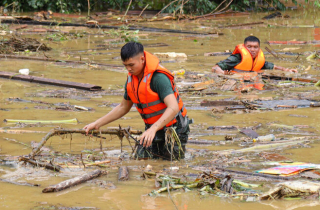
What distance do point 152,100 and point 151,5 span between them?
20.3 meters

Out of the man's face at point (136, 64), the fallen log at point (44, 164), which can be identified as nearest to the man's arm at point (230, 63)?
Result: the man's face at point (136, 64)

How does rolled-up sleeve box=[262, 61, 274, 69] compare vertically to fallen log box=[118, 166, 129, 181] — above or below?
above

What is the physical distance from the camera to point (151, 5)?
81.0 feet

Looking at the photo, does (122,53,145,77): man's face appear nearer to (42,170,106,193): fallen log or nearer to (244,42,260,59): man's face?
(42,170,106,193): fallen log

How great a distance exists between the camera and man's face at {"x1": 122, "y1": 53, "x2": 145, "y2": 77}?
15.8 feet

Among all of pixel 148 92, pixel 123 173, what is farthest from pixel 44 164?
pixel 148 92

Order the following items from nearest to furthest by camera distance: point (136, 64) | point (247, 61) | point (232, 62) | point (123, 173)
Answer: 1. point (123, 173)
2. point (136, 64)
3. point (247, 61)
4. point (232, 62)

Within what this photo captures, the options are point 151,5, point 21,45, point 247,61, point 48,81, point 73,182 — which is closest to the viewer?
point 73,182

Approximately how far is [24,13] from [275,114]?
18.7 metres

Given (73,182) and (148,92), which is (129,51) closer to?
(148,92)

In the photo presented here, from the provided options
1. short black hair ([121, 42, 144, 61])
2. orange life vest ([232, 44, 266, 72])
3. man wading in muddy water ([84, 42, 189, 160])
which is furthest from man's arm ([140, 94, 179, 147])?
orange life vest ([232, 44, 266, 72])

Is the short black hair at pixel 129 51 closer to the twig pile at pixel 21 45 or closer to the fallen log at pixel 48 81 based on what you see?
the fallen log at pixel 48 81

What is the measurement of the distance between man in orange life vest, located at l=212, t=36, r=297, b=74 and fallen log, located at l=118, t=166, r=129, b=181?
18.5ft

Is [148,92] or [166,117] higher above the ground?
[148,92]
